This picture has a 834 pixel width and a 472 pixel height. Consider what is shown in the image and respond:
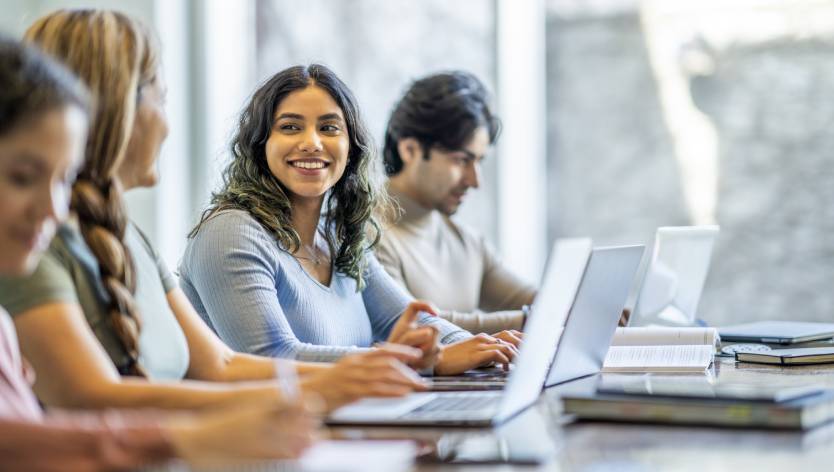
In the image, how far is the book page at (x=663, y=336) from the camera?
226 centimetres

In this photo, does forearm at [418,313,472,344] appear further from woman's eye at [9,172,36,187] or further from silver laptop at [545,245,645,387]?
woman's eye at [9,172,36,187]

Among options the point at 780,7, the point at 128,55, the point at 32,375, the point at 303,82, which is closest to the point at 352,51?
the point at 780,7

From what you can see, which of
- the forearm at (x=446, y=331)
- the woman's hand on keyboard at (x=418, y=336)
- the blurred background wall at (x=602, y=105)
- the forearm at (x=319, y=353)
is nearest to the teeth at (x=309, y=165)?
the forearm at (x=446, y=331)

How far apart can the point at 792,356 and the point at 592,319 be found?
0.65m

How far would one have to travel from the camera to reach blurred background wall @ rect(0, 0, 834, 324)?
3953 mm

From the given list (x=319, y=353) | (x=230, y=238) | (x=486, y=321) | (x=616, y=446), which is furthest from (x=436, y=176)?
(x=616, y=446)

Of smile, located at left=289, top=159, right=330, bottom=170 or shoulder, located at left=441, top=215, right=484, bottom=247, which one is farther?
shoulder, located at left=441, top=215, right=484, bottom=247

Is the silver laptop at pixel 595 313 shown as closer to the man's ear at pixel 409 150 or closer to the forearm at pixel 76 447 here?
the forearm at pixel 76 447

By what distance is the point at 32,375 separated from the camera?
129 centimetres

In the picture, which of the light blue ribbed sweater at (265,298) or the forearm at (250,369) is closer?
the forearm at (250,369)

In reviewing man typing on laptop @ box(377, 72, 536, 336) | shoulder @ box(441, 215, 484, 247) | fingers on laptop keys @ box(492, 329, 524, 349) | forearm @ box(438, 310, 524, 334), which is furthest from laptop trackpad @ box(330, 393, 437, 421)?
shoulder @ box(441, 215, 484, 247)

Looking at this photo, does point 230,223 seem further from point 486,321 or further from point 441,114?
point 441,114

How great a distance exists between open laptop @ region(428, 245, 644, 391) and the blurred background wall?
2.20m

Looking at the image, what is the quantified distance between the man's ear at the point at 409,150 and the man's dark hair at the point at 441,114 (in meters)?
0.01
